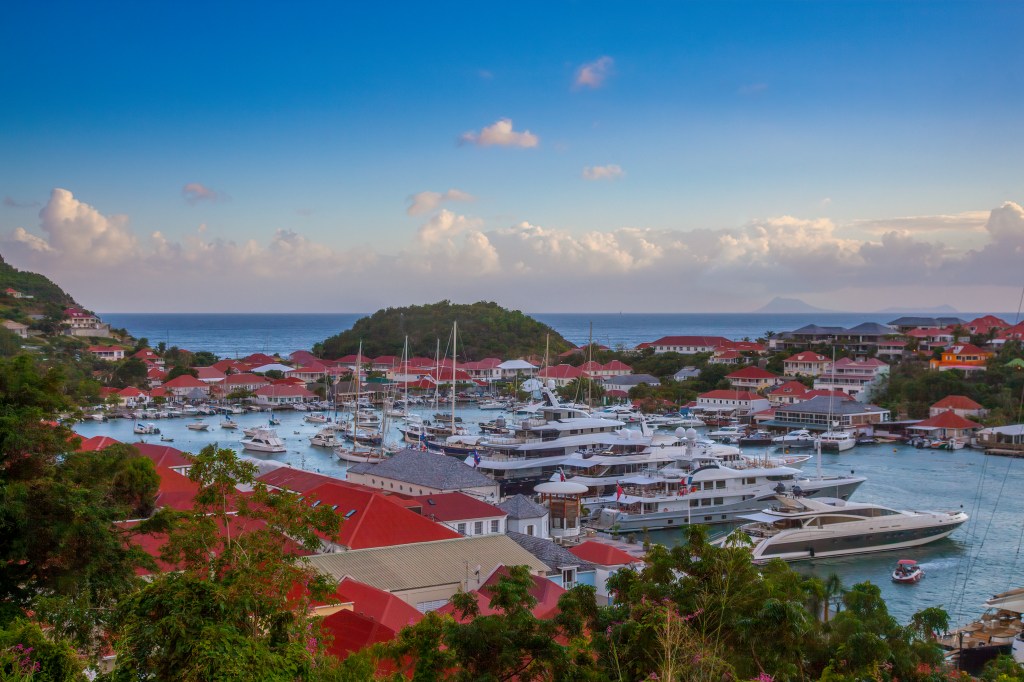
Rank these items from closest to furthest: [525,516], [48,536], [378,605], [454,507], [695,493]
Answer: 1. [48,536]
2. [378,605]
3. [454,507]
4. [525,516]
5. [695,493]

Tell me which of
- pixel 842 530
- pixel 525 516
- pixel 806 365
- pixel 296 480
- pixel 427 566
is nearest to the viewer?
pixel 427 566

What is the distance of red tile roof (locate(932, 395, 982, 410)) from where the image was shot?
4616 cm

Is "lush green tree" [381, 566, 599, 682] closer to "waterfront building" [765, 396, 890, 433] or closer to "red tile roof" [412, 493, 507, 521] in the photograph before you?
"red tile roof" [412, 493, 507, 521]

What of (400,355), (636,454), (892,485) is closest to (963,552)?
(892,485)

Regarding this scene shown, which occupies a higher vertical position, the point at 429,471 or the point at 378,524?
the point at 378,524

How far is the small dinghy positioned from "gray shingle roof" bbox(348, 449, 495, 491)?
1108cm

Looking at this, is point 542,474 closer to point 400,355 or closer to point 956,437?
point 956,437

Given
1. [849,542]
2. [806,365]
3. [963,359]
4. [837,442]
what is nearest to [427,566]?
[849,542]

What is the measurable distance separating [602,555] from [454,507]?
14.6 ft

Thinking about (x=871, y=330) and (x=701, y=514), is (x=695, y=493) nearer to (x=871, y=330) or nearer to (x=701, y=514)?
(x=701, y=514)

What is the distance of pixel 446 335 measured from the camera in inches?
3317

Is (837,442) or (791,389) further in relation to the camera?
(791,389)

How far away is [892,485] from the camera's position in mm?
32406

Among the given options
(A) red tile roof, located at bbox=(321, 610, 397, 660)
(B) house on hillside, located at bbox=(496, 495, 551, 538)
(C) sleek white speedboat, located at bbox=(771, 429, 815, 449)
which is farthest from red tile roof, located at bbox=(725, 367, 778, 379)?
(A) red tile roof, located at bbox=(321, 610, 397, 660)
